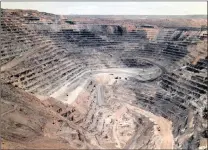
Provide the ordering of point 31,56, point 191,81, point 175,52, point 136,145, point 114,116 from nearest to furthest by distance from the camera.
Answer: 1. point 136,145
2. point 114,116
3. point 191,81
4. point 31,56
5. point 175,52

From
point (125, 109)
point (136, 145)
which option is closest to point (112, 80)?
point (125, 109)

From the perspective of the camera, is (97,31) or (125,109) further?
(97,31)

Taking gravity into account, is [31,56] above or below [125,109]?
above

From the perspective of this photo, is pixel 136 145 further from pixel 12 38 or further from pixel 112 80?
pixel 12 38

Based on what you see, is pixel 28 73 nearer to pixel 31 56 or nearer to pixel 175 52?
pixel 31 56

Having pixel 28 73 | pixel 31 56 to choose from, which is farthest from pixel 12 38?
pixel 28 73

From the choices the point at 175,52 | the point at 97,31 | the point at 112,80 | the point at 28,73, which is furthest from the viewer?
the point at 97,31
